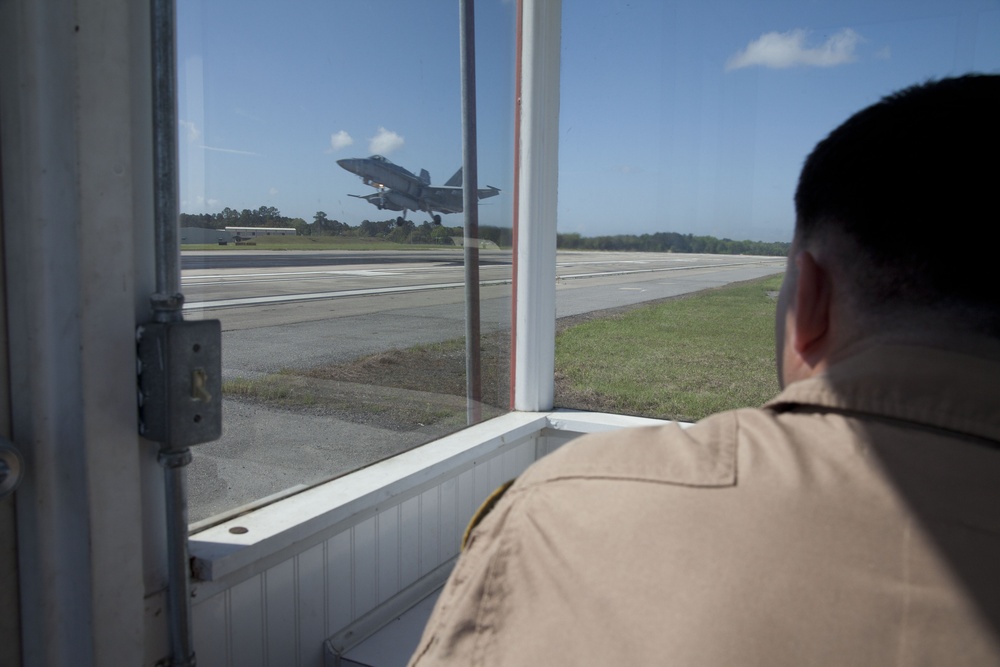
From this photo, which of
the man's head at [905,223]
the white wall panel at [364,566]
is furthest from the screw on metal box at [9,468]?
the man's head at [905,223]

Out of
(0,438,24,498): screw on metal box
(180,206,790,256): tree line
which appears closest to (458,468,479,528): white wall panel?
(180,206,790,256): tree line

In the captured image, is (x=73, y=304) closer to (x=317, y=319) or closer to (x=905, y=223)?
(x=317, y=319)

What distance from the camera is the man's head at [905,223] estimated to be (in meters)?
0.71

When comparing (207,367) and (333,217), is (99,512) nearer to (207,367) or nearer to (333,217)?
(207,367)

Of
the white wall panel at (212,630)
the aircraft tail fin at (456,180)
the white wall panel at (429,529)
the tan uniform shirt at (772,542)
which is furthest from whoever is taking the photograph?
the aircraft tail fin at (456,180)

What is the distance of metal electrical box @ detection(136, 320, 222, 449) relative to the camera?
4.48 feet

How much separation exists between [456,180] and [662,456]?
213cm

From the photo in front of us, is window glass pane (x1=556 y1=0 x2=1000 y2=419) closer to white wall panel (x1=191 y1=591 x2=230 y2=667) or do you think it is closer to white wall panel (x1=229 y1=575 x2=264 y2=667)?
white wall panel (x1=229 y1=575 x2=264 y2=667)

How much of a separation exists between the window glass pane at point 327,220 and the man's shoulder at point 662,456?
118cm

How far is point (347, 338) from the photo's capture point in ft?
7.43

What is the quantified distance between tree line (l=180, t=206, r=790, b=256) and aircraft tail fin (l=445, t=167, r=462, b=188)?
0.15 metres

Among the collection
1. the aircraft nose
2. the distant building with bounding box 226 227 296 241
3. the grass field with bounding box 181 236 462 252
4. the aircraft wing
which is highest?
the aircraft nose

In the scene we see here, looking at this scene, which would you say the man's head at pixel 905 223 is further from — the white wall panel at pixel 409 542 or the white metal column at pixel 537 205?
the white metal column at pixel 537 205

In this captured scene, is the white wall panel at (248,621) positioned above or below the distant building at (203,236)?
below
